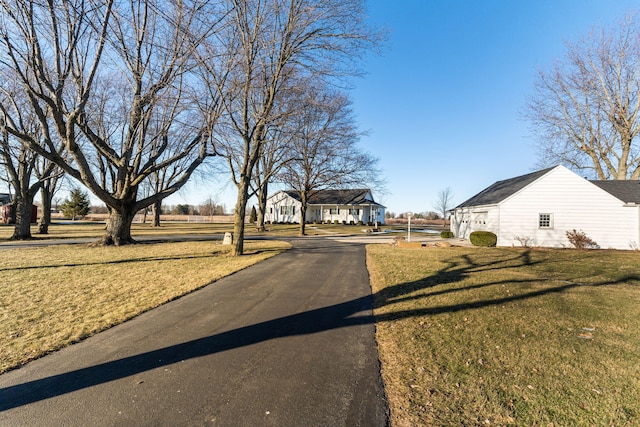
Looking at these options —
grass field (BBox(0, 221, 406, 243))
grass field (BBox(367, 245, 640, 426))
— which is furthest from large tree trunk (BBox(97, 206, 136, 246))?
grass field (BBox(367, 245, 640, 426))

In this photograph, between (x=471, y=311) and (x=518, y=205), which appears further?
(x=518, y=205)

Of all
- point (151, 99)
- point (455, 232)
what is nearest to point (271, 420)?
point (151, 99)

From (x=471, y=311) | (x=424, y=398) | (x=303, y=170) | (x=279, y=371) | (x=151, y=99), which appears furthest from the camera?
(x=303, y=170)

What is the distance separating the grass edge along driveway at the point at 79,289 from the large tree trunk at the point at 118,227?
3292 mm

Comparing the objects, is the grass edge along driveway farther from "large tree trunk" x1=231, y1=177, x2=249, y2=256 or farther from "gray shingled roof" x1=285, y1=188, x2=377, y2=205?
"gray shingled roof" x1=285, y1=188, x2=377, y2=205

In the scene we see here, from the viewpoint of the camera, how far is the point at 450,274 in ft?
29.5

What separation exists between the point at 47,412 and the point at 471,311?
593cm

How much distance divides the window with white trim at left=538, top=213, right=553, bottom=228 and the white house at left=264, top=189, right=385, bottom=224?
979 inches

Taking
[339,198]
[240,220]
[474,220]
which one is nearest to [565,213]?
[474,220]

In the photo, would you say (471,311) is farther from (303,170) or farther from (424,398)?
(303,170)

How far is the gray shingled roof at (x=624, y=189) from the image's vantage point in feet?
57.4

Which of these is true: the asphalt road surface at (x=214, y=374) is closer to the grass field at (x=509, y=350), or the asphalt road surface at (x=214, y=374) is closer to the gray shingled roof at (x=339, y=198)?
the grass field at (x=509, y=350)

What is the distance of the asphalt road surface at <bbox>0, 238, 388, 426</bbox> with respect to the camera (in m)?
2.53

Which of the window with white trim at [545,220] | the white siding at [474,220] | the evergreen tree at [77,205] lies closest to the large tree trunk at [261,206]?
the white siding at [474,220]
